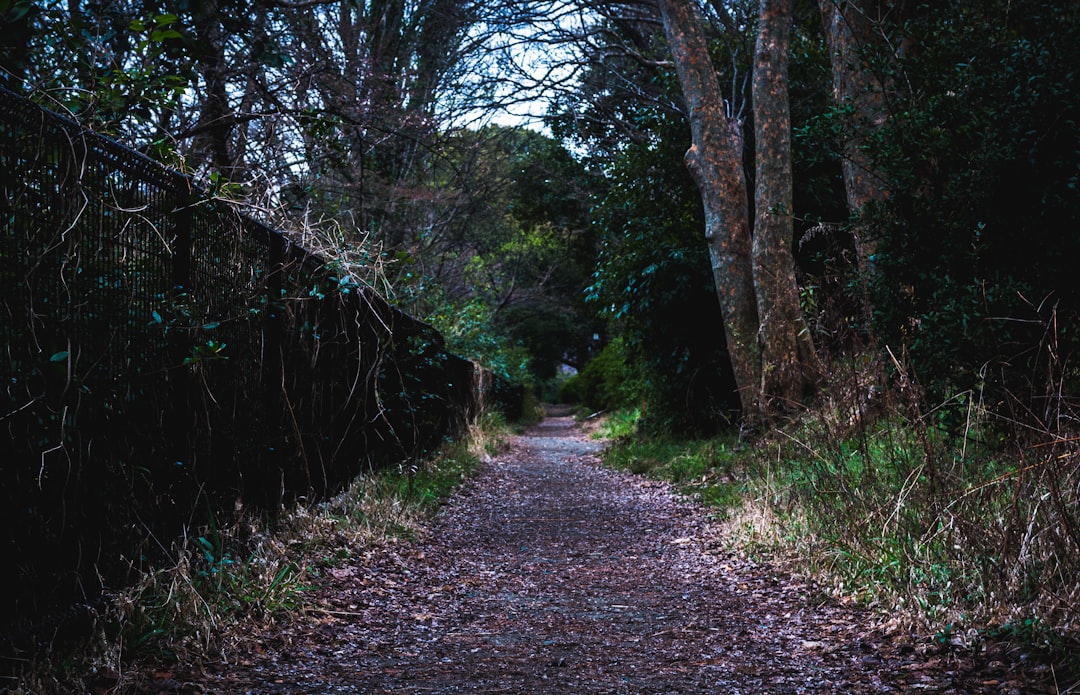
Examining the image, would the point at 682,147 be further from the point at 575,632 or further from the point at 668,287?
the point at 575,632

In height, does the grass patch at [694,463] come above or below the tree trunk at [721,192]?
below

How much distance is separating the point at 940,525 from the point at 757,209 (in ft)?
22.8

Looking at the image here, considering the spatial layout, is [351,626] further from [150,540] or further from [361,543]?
[361,543]

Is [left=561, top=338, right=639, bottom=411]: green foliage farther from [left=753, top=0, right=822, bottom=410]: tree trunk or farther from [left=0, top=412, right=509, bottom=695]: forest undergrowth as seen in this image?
[left=0, top=412, right=509, bottom=695]: forest undergrowth

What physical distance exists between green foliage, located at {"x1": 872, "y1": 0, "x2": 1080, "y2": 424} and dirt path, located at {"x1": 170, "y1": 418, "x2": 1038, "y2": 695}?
1856 millimetres

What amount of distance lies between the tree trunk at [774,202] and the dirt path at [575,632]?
142 inches

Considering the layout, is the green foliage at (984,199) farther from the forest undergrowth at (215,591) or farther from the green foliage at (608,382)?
the green foliage at (608,382)

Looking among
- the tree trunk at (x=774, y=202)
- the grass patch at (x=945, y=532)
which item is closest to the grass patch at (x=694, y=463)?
the tree trunk at (x=774, y=202)

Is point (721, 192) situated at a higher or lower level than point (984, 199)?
higher

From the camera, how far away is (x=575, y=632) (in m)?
4.30

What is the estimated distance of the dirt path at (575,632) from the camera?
3420 mm

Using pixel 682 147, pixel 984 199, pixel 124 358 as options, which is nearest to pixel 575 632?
pixel 124 358

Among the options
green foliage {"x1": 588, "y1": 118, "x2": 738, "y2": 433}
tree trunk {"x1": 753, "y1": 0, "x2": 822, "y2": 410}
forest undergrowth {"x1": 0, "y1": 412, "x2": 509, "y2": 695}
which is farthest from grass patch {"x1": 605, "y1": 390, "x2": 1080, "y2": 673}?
green foliage {"x1": 588, "y1": 118, "x2": 738, "y2": 433}

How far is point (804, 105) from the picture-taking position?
512 inches
